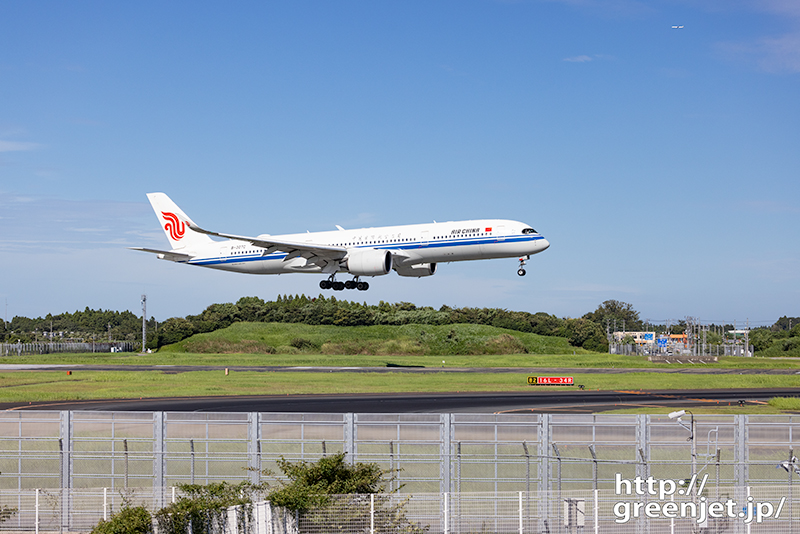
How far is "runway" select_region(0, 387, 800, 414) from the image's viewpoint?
42.5m

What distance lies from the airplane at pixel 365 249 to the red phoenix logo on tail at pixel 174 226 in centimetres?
373

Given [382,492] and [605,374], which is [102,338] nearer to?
[605,374]

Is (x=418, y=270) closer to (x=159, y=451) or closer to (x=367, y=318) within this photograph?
(x=159, y=451)

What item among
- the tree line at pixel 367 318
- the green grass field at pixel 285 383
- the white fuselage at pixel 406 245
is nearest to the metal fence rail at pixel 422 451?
the green grass field at pixel 285 383

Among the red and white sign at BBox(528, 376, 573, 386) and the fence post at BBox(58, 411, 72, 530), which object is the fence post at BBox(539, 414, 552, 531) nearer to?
the fence post at BBox(58, 411, 72, 530)

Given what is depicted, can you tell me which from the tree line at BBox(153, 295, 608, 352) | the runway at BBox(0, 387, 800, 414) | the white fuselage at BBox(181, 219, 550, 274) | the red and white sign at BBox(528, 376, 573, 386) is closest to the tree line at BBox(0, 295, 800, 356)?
the tree line at BBox(153, 295, 608, 352)

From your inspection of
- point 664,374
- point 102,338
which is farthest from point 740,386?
point 102,338

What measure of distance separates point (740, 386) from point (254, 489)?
5267 cm

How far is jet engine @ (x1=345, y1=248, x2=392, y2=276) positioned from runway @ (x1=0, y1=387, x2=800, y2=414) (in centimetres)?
1413

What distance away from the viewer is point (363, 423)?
71.6 feet

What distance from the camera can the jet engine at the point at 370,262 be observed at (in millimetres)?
62875

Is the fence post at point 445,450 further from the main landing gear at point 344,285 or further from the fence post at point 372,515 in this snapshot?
the main landing gear at point 344,285

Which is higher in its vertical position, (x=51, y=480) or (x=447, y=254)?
(x=447, y=254)

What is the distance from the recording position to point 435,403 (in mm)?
45188
